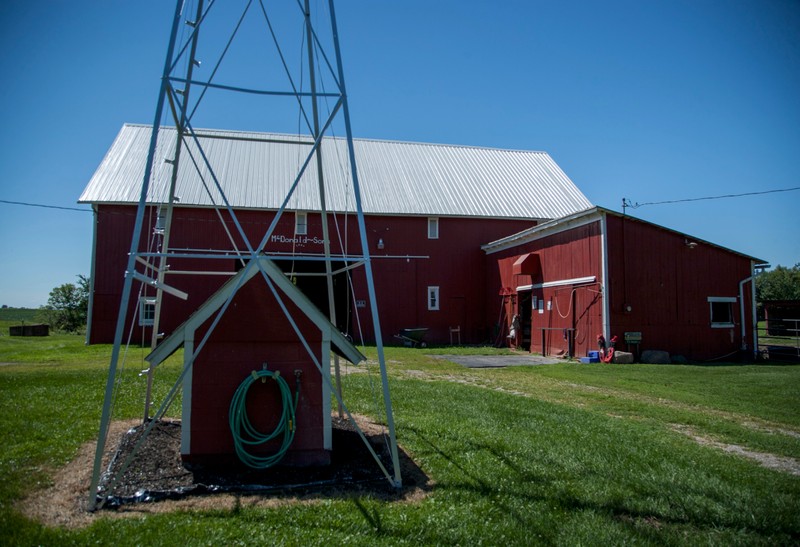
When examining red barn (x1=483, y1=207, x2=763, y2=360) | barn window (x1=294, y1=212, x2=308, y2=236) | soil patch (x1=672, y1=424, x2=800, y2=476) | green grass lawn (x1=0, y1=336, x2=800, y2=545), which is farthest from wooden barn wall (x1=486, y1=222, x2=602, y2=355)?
soil patch (x1=672, y1=424, x2=800, y2=476)

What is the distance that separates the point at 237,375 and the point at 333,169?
22608 millimetres

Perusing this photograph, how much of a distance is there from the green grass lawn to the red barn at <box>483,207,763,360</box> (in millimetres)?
6032

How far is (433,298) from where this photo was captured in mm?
26172

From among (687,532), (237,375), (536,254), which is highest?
(536,254)

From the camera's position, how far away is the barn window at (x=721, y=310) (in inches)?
736

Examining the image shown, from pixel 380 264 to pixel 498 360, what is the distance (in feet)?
30.2

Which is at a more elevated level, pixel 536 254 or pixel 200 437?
pixel 536 254

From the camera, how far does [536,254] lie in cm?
2144

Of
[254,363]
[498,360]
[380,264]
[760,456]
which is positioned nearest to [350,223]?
[380,264]

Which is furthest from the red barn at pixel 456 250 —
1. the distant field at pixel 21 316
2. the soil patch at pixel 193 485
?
the distant field at pixel 21 316

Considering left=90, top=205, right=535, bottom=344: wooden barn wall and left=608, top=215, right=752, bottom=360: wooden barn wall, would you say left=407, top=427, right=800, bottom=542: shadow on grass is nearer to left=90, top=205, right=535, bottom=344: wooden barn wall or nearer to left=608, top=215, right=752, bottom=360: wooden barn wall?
left=608, top=215, right=752, bottom=360: wooden barn wall

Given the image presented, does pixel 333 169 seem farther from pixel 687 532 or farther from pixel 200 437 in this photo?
pixel 687 532

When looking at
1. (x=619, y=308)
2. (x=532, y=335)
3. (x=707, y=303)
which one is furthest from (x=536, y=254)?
(x=707, y=303)

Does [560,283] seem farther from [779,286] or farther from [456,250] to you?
[779,286]
